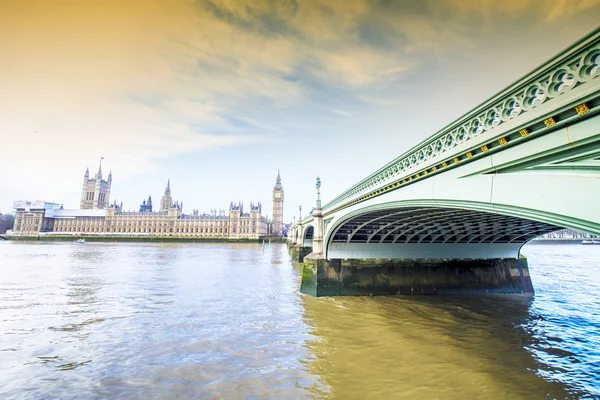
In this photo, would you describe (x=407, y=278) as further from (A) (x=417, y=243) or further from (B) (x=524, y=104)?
(B) (x=524, y=104)

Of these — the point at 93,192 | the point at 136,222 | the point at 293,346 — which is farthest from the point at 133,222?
the point at 293,346

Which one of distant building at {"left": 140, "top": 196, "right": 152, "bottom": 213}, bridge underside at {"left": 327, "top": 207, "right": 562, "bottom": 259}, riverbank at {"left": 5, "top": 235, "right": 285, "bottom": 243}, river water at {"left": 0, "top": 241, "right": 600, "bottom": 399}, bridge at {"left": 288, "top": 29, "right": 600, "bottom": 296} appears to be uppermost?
distant building at {"left": 140, "top": 196, "right": 152, "bottom": 213}

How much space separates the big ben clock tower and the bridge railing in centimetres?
13924

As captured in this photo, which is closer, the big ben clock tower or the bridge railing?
the bridge railing

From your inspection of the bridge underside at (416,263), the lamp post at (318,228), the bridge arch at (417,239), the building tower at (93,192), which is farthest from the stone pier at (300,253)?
the building tower at (93,192)

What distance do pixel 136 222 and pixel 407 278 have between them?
12521 cm

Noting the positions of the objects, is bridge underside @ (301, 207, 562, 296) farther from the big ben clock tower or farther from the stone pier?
the big ben clock tower

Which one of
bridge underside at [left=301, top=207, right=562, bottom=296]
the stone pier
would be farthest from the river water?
→ the stone pier

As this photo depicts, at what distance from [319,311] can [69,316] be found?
9.75 meters

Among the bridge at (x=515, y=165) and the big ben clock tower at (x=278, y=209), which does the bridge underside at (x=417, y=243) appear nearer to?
the bridge at (x=515, y=165)

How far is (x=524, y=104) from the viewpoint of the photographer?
181 inches

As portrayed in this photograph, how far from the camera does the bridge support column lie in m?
16.5

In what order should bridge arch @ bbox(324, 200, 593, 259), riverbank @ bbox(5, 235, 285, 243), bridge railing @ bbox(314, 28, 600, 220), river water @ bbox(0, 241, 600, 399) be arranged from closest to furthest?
bridge railing @ bbox(314, 28, 600, 220), river water @ bbox(0, 241, 600, 399), bridge arch @ bbox(324, 200, 593, 259), riverbank @ bbox(5, 235, 285, 243)

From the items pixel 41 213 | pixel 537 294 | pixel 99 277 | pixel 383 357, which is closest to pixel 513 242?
pixel 537 294
